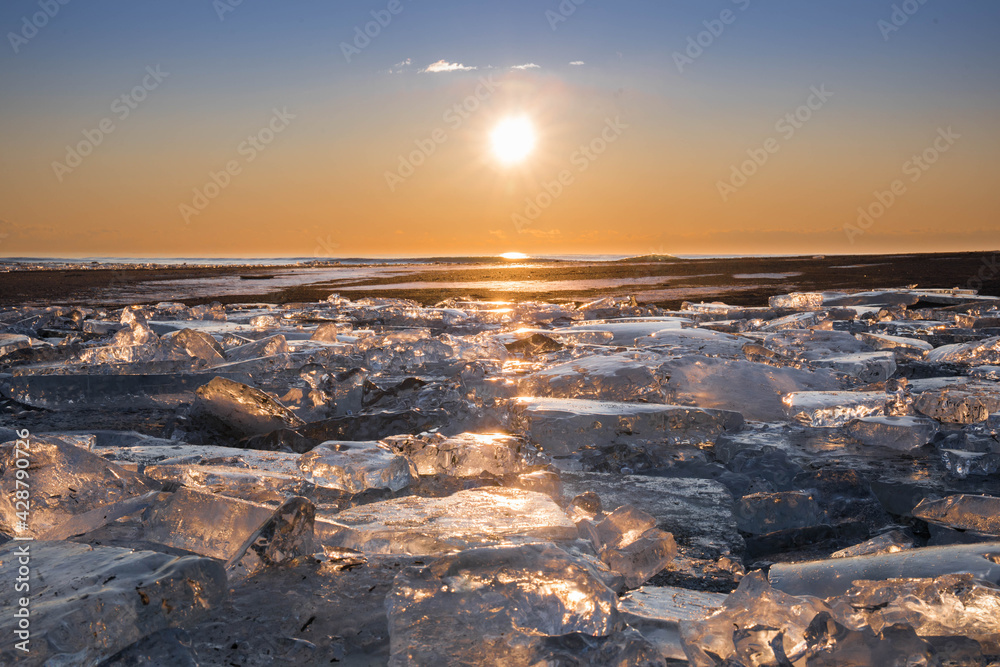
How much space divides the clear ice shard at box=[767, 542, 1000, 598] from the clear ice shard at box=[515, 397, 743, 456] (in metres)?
1.17

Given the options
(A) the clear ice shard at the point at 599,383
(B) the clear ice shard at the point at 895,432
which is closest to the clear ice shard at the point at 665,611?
(B) the clear ice shard at the point at 895,432

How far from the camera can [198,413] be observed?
2.59 meters

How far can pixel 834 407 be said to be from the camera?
2.66m

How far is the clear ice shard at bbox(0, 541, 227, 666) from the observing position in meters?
0.92

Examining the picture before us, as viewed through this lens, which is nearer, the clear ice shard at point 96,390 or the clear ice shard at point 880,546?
the clear ice shard at point 880,546

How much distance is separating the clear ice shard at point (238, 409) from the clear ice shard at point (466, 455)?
0.69 m

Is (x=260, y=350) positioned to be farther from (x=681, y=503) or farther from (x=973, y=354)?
(x=973, y=354)

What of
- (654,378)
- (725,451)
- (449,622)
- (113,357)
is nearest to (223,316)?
(113,357)

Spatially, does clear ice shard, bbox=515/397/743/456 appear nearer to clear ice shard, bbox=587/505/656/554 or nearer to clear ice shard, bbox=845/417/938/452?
clear ice shard, bbox=845/417/938/452

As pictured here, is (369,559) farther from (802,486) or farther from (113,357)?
(113,357)

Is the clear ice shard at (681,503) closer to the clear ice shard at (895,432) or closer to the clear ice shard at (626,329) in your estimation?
the clear ice shard at (895,432)

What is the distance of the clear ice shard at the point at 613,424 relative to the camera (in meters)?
2.39

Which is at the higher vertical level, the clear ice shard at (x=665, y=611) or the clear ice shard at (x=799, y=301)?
the clear ice shard at (x=799, y=301)

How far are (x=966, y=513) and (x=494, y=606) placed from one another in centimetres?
125
